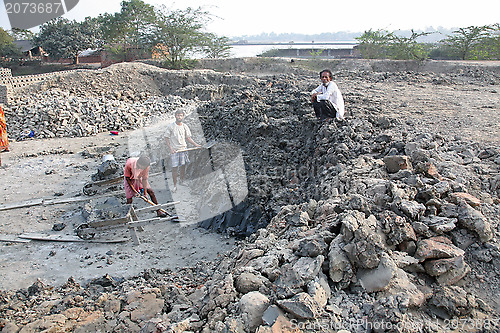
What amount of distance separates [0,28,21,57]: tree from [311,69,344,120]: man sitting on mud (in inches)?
1068

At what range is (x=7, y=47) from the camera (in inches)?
933

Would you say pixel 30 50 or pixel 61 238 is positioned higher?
pixel 30 50

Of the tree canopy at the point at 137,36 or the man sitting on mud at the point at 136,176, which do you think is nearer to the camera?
the man sitting on mud at the point at 136,176

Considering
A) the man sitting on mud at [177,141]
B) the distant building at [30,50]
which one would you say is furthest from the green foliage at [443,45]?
the distant building at [30,50]

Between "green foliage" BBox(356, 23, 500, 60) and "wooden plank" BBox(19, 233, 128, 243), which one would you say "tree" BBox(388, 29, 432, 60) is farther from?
"wooden plank" BBox(19, 233, 128, 243)

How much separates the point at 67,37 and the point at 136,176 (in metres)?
23.7

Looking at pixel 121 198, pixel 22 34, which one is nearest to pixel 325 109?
pixel 121 198

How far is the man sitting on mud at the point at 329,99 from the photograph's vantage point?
5160 millimetres

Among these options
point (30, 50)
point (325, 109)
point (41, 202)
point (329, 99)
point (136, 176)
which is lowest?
point (41, 202)

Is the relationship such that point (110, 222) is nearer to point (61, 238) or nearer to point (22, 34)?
point (61, 238)

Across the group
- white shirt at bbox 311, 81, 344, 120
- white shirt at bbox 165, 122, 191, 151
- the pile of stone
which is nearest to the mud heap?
white shirt at bbox 311, 81, 344, 120

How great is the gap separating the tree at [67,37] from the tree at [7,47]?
151 cm

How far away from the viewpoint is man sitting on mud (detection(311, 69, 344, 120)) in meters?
5.16

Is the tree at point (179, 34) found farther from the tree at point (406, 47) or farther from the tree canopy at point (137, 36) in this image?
the tree at point (406, 47)
